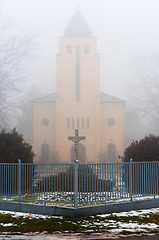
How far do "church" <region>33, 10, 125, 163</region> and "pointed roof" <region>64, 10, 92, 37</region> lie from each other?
2367mm

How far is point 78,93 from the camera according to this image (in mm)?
50438

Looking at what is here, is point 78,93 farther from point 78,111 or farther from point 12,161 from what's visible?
point 12,161

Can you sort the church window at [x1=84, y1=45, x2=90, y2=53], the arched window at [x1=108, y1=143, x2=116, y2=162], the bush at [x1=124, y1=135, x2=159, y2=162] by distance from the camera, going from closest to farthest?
the bush at [x1=124, y1=135, x2=159, y2=162] → the arched window at [x1=108, y1=143, x2=116, y2=162] → the church window at [x1=84, y1=45, x2=90, y2=53]

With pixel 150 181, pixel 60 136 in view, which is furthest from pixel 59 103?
pixel 150 181

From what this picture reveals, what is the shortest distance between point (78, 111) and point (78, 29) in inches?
504

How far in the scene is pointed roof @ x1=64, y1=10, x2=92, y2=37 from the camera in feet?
174

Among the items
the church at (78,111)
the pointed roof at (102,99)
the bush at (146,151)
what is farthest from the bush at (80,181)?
the pointed roof at (102,99)

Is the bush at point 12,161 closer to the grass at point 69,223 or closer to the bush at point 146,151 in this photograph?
the grass at point 69,223

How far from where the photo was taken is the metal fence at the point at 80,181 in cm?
1116

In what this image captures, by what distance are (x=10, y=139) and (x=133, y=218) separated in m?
8.38

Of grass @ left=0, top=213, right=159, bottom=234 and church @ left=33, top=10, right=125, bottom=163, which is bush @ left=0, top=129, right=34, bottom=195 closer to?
grass @ left=0, top=213, right=159, bottom=234

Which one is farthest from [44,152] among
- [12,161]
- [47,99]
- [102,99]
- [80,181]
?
[80,181]

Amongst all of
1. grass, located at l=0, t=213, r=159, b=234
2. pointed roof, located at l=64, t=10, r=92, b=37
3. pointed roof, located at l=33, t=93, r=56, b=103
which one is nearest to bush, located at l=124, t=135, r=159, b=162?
grass, located at l=0, t=213, r=159, b=234

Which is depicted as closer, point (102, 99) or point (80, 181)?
point (80, 181)
